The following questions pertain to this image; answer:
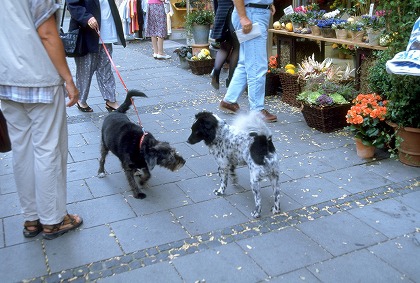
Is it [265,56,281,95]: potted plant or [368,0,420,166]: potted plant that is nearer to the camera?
[368,0,420,166]: potted plant

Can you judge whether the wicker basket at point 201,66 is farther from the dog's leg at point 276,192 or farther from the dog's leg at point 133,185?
the dog's leg at point 276,192

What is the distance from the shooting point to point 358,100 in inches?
186

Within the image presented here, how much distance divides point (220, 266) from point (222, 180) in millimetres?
1082

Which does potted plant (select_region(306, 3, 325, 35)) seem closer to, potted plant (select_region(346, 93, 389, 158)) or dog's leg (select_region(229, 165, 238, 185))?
potted plant (select_region(346, 93, 389, 158))

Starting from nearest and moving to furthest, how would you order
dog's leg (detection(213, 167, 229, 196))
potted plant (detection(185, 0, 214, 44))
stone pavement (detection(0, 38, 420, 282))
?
stone pavement (detection(0, 38, 420, 282)) < dog's leg (detection(213, 167, 229, 196)) < potted plant (detection(185, 0, 214, 44))

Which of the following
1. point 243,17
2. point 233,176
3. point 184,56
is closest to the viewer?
point 233,176

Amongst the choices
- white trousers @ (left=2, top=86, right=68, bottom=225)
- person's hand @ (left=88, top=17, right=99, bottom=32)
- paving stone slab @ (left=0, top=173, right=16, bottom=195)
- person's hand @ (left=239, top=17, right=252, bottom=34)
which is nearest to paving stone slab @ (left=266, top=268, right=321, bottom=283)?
white trousers @ (left=2, top=86, right=68, bottom=225)

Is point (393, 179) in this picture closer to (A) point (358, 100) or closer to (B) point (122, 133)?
(A) point (358, 100)

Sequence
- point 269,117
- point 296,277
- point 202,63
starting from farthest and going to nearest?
point 202,63
point 269,117
point 296,277

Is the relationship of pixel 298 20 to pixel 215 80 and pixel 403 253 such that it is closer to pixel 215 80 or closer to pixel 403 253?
pixel 215 80

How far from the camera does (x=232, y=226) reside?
343cm

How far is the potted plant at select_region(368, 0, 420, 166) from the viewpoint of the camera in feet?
13.3

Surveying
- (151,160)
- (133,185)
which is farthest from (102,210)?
(151,160)

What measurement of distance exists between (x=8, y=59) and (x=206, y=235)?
180cm
